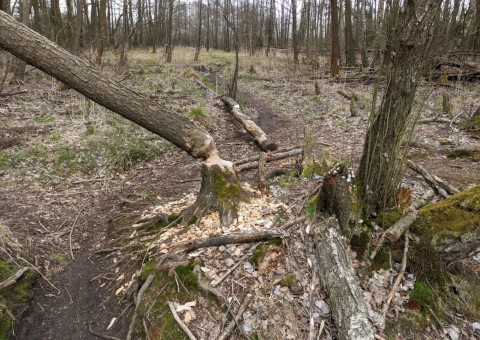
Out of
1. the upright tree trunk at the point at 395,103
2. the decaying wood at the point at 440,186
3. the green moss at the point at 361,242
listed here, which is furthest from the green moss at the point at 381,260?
the decaying wood at the point at 440,186

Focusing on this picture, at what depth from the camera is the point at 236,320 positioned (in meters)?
2.98

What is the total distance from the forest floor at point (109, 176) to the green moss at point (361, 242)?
0.94 feet

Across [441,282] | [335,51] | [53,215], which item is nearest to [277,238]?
[441,282]

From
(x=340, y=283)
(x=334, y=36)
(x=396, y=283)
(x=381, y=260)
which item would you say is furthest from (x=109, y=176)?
(x=334, y=36)

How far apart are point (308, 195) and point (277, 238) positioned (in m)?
0.95

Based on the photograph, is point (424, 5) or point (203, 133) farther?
point (203, 133)

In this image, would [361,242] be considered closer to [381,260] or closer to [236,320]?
[381,260]

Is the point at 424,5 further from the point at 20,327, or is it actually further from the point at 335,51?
the point at 335,51

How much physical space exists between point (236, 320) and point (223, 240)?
3.23 feet

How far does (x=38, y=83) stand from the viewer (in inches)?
455

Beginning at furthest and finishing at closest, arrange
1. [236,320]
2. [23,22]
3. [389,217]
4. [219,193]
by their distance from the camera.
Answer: [23,22], [219,193], [389,217], [236,320]

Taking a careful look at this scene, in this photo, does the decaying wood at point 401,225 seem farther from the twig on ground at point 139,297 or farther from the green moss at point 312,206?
the twig on ground at point 139,297

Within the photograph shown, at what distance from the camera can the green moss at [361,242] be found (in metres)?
3.53

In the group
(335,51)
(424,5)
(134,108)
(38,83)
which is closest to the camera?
(424,5)
